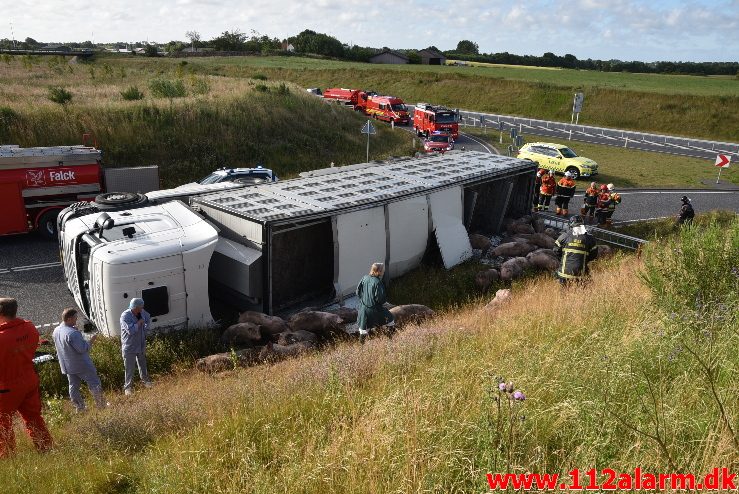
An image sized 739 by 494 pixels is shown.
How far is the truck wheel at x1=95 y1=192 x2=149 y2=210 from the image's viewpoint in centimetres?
1056

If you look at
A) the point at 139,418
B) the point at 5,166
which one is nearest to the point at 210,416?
the point at 139,418

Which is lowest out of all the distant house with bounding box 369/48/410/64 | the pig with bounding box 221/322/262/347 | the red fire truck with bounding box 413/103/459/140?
the pig with bounding box 221/322/262/347

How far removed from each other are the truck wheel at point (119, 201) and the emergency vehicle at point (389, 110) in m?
29.9

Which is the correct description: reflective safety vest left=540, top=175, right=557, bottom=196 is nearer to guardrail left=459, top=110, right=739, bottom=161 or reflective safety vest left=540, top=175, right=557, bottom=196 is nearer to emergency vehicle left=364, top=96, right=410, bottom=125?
guardrail left=459, top=110, right=739, bottom=161

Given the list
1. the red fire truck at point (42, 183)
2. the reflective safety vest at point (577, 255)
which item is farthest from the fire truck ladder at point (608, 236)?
the red fire truck at point (42, 183)

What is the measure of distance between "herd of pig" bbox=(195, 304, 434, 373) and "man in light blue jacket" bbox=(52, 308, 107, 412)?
1597mm

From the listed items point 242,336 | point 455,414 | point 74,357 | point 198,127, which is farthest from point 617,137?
point 74,357

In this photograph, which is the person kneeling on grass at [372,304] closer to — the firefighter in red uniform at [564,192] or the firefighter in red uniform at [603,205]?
the firefighter in red uniform at [603,205]

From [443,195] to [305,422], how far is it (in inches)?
358

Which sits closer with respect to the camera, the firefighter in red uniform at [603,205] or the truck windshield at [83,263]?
the truck windshield at [83,263]

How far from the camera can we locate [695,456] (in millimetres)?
3502

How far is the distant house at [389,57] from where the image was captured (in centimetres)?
9201

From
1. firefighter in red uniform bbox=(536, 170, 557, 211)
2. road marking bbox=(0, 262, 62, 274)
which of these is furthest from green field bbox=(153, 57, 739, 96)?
road marking bbox=(0, 262, 62, 274)

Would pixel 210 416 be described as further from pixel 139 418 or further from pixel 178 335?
pixel 178 335
